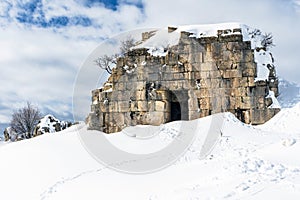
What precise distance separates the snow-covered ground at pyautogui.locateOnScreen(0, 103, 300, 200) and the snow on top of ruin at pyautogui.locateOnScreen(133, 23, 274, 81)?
449 centimetres

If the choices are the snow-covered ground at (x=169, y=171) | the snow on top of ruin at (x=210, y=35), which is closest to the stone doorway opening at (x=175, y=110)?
the snow on top of ruin at (x=210, y=35)

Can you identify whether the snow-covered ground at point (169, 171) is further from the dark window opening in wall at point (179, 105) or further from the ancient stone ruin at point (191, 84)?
the dark window opening in wall at point (179, 105)

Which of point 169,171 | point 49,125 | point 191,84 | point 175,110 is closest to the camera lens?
point 169,171

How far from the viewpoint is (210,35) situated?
17.0 m

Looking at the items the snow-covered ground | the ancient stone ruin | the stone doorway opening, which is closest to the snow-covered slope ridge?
the ancient stone ruin

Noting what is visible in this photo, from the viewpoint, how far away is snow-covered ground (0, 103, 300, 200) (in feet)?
19.1

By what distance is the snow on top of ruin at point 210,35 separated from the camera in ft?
54.5

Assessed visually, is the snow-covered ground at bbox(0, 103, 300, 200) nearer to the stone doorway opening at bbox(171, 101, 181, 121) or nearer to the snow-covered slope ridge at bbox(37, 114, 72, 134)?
the stone doorway opening at bbox(171, 101, 181, 121)

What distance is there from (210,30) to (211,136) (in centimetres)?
726

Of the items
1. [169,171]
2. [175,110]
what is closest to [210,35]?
[175,110]

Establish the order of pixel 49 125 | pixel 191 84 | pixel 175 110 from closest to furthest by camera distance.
A: pixel 191 84, pixel 175 110, pixel 49 125

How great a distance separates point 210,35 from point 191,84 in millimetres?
2676

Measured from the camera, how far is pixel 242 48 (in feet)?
53.6

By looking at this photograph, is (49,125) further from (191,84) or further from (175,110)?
(191,84)
